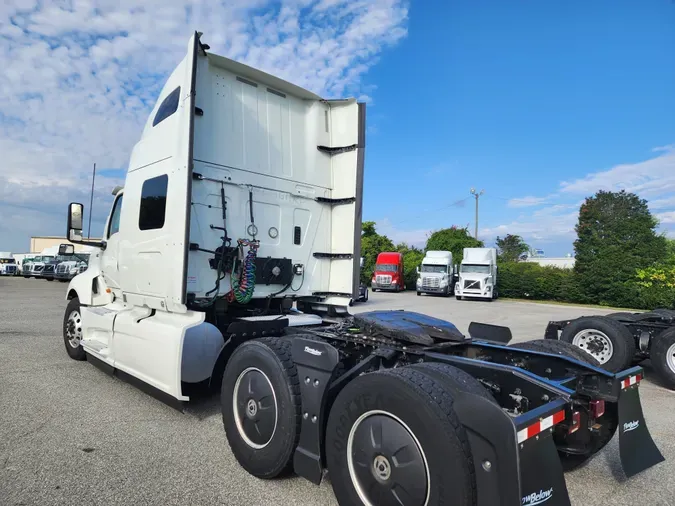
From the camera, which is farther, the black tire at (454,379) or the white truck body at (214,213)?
the white truck body at (214,213)

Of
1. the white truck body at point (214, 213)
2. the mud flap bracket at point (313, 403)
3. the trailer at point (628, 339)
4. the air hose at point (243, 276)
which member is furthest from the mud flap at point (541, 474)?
the trailer at point (628, 339)

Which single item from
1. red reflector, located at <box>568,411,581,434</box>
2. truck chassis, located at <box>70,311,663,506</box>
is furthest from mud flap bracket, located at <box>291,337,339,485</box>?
red reflector, located at <box>568,411,581,434</box>

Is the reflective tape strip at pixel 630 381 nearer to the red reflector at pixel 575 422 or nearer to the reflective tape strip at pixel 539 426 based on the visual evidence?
the red reflector at pixel 575 422

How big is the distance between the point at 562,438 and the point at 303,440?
1.70 m

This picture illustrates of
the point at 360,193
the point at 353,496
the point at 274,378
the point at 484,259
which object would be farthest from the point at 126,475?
the point at 484,259

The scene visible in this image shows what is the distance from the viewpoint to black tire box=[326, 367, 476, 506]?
6.81ft

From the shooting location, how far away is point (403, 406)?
2.29 m

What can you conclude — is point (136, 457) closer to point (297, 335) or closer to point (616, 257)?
point (297, 335)

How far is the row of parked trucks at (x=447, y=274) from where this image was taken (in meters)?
27.1

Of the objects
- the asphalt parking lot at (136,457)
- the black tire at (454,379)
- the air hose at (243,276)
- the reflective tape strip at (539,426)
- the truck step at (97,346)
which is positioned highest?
the air hose at (243,276)

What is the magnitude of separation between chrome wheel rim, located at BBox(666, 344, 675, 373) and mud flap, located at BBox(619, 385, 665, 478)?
3.95m

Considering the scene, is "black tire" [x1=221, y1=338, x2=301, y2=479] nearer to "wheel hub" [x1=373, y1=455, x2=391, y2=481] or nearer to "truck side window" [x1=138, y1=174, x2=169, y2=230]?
"wheel hub" [x1=373, y1=455, x2=391, y2=481]

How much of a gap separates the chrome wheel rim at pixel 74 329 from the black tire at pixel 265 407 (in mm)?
4185

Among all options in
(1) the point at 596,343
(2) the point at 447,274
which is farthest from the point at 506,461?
(2) the point at 447,274
